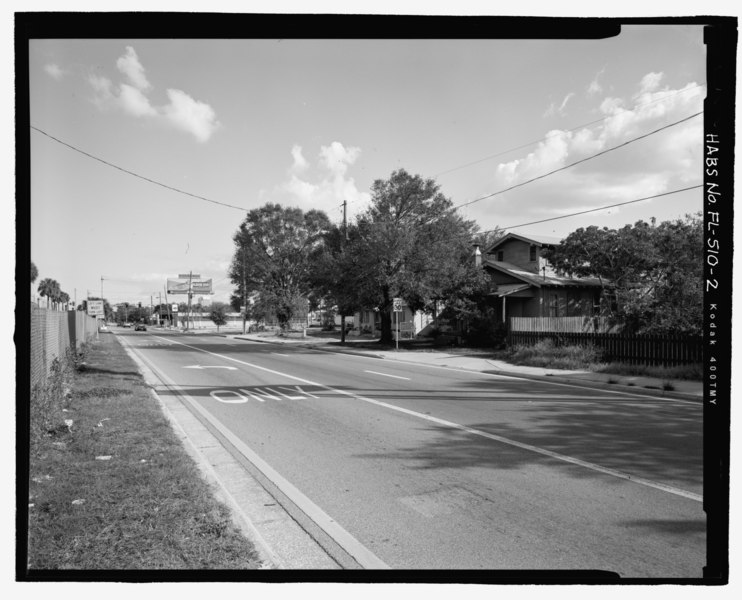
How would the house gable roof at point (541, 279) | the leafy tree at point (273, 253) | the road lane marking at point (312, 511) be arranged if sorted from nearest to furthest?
1. the road lane marking at point (312, 511)
2. the house gable roof at point (541, 279)
3. the leafy tree at point (273, 253)

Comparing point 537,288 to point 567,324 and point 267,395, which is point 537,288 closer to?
point 567,324

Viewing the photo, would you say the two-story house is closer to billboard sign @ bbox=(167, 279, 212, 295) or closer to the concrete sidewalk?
the concrete sidewalk

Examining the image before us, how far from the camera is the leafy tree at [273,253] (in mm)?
58250

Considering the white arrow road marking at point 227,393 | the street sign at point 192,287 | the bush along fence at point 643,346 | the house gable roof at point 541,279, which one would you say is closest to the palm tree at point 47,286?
the white arrow road marking at point 227,393

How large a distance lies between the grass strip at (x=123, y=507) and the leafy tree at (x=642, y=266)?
13895mm

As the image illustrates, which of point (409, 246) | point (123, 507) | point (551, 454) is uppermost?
point (409, 246)

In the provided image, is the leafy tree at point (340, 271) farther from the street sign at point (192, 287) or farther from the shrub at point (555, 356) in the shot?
the street sign at point (192, 287)

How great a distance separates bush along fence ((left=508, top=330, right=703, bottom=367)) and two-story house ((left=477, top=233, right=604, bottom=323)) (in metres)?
8.27

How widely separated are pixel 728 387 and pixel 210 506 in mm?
3662

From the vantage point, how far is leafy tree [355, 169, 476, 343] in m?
27.6

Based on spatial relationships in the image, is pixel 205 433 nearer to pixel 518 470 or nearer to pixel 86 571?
pixel 518 470

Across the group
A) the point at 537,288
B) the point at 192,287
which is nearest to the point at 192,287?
the point at 192,287

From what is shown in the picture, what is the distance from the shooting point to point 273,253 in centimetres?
5934

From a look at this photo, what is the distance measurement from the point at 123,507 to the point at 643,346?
50.9 feet
